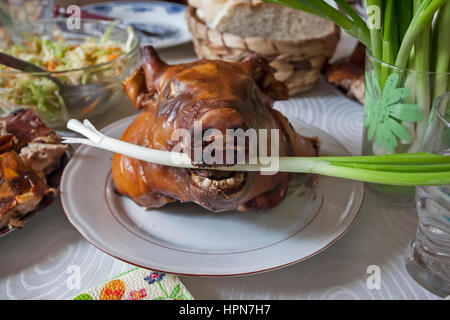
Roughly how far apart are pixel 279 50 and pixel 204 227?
1.76ft

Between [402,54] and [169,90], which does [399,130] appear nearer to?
[402,54]

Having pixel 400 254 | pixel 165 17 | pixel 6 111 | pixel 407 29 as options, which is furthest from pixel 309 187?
pixel 165 17

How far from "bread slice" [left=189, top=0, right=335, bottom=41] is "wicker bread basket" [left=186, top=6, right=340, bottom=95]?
0.10 ft

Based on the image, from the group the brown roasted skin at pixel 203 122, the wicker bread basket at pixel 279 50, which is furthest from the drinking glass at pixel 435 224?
the wicker bread basket at pixel 279 50

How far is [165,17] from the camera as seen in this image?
157cm

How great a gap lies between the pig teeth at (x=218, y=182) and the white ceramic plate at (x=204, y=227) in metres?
0.11

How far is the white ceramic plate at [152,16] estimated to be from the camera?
145 cm

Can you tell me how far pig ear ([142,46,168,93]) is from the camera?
724 mm

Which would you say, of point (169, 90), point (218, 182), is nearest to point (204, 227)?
point (218, 182)

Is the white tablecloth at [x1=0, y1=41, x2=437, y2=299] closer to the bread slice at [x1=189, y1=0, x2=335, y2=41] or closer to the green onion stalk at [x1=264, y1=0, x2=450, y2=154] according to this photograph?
the green onion stalk at [x1=264, y1=0, x2=450, y2=154]

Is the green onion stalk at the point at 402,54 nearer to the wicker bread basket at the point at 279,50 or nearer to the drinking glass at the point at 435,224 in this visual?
the drinking glass at the point at 435,224

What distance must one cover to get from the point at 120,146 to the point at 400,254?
0.50 m

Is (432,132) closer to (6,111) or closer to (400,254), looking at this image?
(400,254)
